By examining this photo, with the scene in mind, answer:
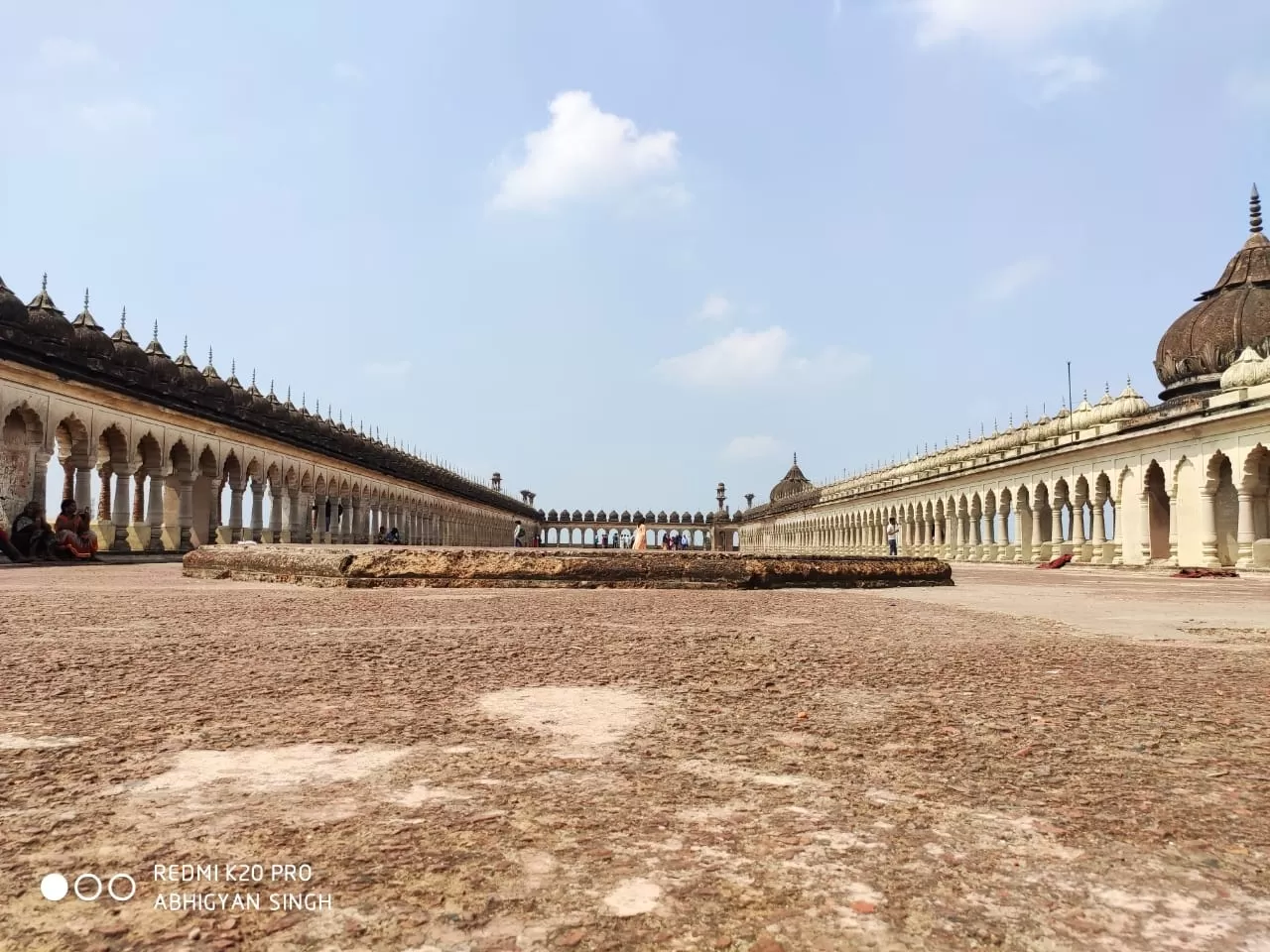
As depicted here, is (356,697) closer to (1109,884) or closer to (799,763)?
(799,763)

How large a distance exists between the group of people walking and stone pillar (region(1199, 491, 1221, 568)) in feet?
94.2

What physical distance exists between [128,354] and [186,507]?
19.7 feet

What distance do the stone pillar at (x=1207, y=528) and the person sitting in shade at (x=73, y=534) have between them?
28.7m

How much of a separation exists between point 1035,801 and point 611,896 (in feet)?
4.34

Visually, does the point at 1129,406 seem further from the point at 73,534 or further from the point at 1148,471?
the point at 73,534

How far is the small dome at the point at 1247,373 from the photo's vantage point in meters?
24.8

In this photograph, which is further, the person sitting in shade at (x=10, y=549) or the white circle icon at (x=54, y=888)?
the person sitting in shade at (x=10, y=549)

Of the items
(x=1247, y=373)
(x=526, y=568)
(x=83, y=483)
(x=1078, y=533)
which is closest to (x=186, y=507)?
(x=83, y=483)

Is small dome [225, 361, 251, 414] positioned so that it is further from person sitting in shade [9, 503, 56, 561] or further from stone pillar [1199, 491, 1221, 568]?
stone pillar [1199, 491, 1221, 568]

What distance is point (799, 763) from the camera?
9.61ft

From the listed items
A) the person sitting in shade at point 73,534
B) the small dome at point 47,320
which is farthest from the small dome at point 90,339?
the person sitting in shade at point 73,534

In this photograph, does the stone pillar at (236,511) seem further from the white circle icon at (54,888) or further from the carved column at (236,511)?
the white circle icon at (54,888)

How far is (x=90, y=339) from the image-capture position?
28781 mm

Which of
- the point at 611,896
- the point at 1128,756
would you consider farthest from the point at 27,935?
the point at 1128,756
